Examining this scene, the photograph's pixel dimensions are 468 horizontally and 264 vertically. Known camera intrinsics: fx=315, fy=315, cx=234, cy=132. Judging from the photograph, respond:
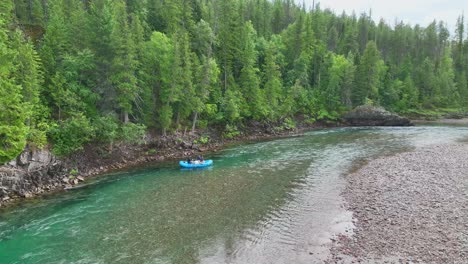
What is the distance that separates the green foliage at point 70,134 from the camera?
114ft

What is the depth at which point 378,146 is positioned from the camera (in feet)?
162

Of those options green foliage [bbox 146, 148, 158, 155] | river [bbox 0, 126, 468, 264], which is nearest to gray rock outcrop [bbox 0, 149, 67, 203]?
river [bbox 0, 126, 468, 264]

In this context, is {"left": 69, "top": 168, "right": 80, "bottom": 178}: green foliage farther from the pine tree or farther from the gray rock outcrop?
the pine tree

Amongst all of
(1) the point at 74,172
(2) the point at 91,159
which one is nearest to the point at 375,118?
(2) the point at 91,159

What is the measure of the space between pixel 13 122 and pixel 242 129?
3835 cm

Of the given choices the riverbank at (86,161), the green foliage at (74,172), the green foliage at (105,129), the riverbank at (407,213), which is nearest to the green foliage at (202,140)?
the riverbank at (86,161)

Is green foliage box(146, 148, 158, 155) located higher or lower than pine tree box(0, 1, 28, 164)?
lower

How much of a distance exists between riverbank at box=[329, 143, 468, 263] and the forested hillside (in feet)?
90.0

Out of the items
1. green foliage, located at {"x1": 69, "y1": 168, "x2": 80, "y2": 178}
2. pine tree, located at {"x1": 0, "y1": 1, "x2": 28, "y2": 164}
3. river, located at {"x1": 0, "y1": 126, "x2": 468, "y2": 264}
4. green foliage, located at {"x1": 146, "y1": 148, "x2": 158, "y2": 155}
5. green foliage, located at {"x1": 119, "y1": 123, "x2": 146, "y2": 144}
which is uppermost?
pine tree, located at {"x1": 0, "y1": 1, "x2": 28, "y2": 164}

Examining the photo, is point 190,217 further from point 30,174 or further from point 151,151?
point 151,151

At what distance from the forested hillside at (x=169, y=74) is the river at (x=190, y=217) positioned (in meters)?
8.43

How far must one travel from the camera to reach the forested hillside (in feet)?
114

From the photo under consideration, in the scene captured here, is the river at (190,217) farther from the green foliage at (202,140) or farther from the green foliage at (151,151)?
the green foliage at (202,140)

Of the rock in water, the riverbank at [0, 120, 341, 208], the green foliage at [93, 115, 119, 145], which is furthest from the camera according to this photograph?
the rock in water
